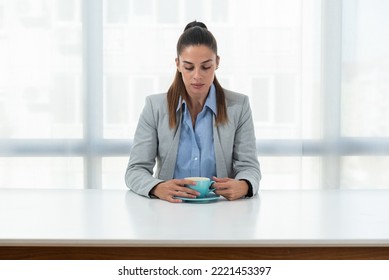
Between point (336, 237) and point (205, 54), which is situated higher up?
point (205, 54)

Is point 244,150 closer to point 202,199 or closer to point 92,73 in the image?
point 202,199

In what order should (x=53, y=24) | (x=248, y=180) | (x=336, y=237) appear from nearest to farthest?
(x=336, y=237) → (x=248, y=180) → (x=53, y=24)

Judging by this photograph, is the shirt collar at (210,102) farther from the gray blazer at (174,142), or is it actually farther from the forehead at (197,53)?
the forehead at (197,53)

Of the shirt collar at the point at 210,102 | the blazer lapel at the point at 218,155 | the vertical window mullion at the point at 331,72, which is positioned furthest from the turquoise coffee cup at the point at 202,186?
the vertical window mullion at the point at 331,72

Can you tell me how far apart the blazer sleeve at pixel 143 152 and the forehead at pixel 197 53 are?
27 cm

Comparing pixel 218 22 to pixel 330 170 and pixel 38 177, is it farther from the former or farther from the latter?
pixel 38 177

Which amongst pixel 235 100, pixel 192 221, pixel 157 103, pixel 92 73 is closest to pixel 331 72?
pixel 235 100

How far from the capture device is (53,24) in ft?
10.9

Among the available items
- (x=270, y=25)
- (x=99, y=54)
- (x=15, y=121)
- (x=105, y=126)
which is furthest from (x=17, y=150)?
(x=270, y=25)

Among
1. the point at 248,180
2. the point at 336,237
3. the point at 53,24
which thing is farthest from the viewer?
the point at 53,24

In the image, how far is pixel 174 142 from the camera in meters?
2.19

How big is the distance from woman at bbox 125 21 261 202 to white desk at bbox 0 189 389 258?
175 millimetres

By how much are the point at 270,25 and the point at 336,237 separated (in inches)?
84.0

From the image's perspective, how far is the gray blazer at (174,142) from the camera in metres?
2.17
